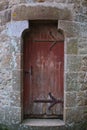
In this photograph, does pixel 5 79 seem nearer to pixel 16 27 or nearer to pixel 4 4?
pixel 16 27

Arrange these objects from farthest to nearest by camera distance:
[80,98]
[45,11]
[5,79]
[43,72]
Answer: [43,72]
[5,79]
[80,98]
[45,11]

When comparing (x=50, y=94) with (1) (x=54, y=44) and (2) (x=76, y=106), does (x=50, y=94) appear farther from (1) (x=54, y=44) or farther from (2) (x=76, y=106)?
(1) (x=54, y=44)

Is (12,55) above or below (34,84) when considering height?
above

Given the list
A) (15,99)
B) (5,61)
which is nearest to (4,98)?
(15,99)

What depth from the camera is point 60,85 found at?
19.3ft

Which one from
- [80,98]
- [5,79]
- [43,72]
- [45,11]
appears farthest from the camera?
[43,72]

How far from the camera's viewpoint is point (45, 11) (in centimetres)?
552

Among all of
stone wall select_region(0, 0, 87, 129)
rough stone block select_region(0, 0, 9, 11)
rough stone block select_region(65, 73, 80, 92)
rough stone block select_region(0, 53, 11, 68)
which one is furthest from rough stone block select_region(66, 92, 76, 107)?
rough stone block select_region(0, 0, 9, 11)

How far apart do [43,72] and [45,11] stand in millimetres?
1278

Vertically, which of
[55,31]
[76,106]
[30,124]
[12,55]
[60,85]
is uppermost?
[55,31]

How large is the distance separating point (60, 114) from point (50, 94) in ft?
1.56

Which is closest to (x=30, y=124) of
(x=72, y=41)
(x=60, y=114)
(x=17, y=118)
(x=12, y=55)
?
(x=17, y=118)

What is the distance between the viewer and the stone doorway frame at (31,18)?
5.53 m

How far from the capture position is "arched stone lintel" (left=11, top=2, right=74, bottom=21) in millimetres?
5527
